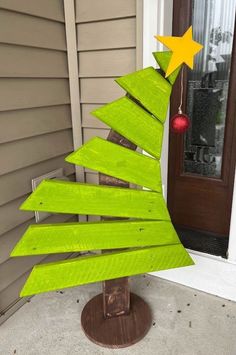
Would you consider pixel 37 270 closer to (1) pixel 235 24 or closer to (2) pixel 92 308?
(2) pixel 92 308

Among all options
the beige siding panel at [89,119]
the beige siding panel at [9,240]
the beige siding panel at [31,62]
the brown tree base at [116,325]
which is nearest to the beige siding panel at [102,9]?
the beige siding panel at [31,62]

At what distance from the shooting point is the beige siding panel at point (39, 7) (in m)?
1.23

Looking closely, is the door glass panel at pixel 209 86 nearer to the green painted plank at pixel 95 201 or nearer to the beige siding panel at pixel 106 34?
the beige siding panel at pixel 106 34

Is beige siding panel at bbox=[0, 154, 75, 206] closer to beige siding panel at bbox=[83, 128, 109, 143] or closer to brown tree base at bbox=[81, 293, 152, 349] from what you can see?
beige siding panel at bbox=[83, 128, 109, 143]

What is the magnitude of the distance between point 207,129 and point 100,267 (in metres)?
0.93

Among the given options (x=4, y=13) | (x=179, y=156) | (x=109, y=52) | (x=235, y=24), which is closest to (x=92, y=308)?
(x=179, y=156)

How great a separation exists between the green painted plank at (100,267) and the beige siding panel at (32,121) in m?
0.61

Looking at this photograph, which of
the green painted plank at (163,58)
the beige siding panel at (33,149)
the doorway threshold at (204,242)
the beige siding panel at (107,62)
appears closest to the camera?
the green painted plank at (163,58)

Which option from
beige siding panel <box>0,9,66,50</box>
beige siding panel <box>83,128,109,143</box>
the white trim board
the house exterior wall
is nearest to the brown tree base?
the white trim board

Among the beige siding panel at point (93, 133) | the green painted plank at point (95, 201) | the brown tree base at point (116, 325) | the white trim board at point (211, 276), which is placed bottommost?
the brown tree base at point (116, 325)

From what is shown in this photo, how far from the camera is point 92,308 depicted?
4.83 feet

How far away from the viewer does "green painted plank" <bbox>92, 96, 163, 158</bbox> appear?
3.43ft

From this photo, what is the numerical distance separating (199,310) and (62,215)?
36.4 inches

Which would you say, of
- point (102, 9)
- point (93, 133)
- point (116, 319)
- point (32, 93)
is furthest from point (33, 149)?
point (116, 319)
